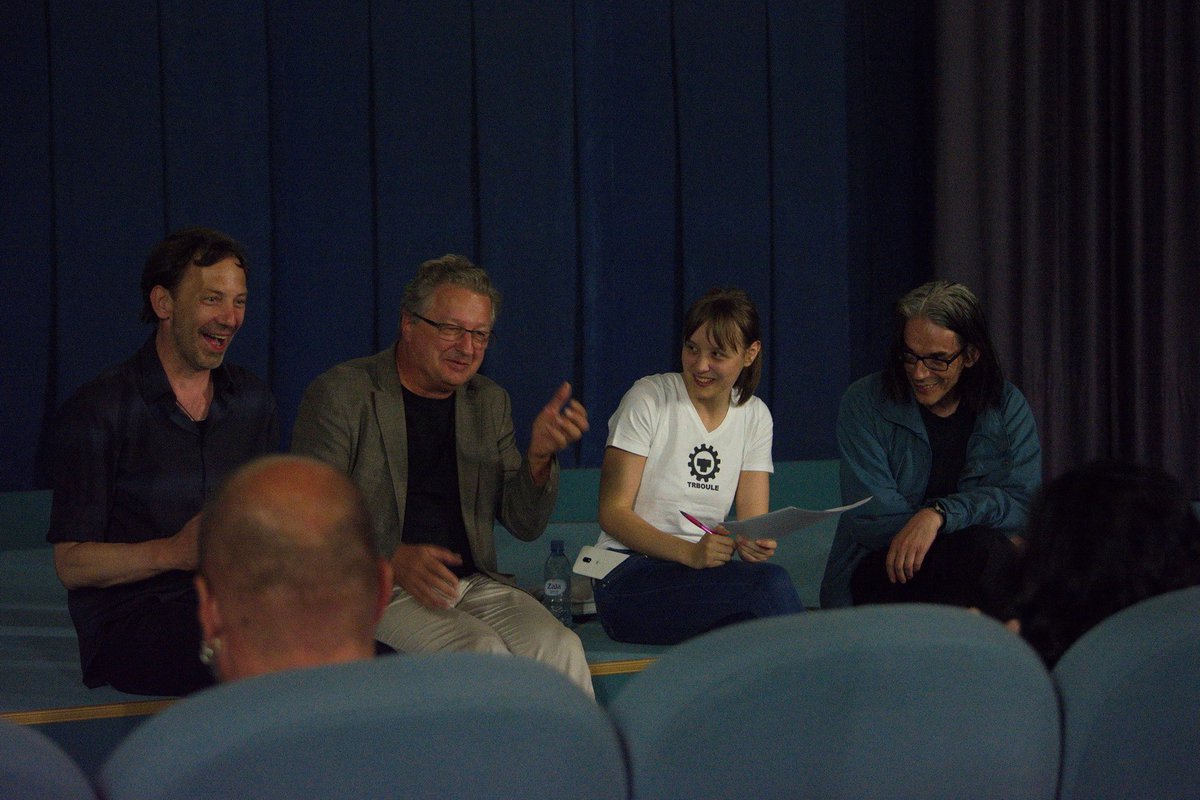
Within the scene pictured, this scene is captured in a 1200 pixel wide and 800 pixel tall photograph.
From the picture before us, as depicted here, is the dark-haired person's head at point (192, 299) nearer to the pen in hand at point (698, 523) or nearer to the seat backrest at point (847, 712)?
the pen in hand at point (698, 523)

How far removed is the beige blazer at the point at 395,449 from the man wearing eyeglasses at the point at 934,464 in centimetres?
79

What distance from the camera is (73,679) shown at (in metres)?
2.30

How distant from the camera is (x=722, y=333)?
2598 mm

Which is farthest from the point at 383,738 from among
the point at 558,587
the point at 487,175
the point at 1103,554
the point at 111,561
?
the point at 487,175

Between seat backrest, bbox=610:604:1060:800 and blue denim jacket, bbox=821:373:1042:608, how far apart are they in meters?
1.79

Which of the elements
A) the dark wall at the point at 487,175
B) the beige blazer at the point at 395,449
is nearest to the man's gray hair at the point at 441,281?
the beige blazer at the point at 395,449

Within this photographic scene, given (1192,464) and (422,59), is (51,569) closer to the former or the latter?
(422,59)

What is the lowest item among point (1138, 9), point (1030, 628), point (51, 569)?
point (51, 569)

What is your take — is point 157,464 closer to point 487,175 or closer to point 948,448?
point 948,448

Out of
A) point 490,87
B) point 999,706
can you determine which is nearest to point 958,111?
point 490,87

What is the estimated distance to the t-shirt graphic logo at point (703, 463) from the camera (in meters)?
2.68

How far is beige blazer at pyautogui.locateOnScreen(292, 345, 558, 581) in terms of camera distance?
2391mm

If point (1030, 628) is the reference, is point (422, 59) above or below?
above

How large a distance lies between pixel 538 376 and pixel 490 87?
1.09 m
